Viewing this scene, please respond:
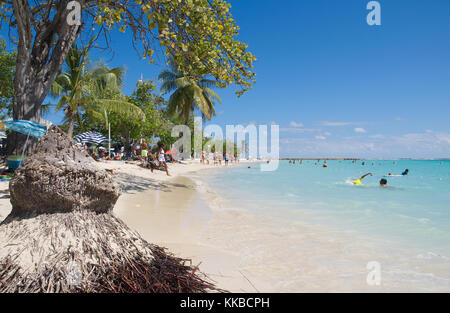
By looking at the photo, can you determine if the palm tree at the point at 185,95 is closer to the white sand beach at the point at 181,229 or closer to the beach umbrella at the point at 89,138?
the beach umbrella at the point at 89,138

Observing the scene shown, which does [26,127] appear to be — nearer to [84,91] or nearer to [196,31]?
[196,31]

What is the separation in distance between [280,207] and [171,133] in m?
28.7

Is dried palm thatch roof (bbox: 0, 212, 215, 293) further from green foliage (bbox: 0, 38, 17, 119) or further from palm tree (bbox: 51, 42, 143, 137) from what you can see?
green foliage (bbox: 0, 38, 17, 119)

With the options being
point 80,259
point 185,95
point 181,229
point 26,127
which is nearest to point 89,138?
point 185,95

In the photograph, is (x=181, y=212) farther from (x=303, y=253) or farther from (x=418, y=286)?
(x=418, y=286)

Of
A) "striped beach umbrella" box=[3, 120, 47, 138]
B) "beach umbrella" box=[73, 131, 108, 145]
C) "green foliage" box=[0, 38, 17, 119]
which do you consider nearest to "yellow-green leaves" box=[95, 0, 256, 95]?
"striped beach umbrella" box=[3, 120, 47, 138]

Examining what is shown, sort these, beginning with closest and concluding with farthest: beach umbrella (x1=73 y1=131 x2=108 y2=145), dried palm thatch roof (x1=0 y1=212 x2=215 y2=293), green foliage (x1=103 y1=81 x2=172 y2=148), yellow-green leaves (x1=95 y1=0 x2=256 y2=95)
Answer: dried palm thatch roof (x1=0 y1=212 x2=215 y2=293), yellow-green leaves (x1=95 y1=0 x2=256 y2=95), beach umbrella (x1=73 y1=131 x2=108 y2=145), green foliage (x1=103 y1=81 x2=172 y2=148)

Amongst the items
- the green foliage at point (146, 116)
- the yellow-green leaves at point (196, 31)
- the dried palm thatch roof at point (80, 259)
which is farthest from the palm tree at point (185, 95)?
the dried palm thatch roof at point (80, 259)

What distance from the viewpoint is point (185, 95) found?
27.1 m

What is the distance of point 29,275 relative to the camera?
5.59 ft

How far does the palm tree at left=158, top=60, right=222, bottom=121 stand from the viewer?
2606 cm

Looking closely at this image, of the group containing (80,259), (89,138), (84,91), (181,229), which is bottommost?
(181,229)
